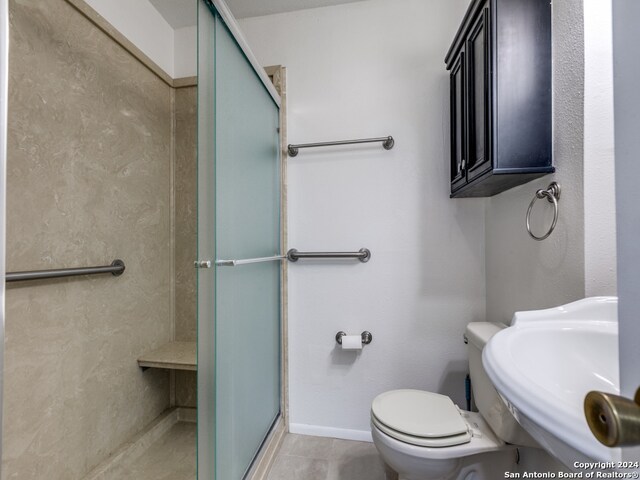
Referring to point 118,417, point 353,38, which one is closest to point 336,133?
point 353,38

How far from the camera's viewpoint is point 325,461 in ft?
4.98

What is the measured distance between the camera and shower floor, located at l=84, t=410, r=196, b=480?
145 centimetres

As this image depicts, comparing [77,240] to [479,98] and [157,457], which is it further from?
[479,98]

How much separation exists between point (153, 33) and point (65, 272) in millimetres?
1459

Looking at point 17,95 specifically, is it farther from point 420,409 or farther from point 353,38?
point 420,409

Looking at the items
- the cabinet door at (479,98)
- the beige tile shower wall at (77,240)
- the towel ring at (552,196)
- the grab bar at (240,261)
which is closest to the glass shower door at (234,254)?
the grab bar at (240,261)

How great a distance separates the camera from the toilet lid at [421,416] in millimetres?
1091

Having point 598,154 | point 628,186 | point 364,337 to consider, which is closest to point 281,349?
point 364,337

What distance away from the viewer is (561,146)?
38.4 inches

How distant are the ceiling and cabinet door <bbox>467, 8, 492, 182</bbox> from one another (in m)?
0.87

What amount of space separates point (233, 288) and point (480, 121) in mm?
1120

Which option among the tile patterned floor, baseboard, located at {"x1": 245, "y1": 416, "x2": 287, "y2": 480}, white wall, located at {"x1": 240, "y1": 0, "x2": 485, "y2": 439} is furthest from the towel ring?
baseboard, located at {"x1": 245, "y1": 416, "x2": 287, "y2": 480}

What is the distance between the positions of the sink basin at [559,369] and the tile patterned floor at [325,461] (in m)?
0.98

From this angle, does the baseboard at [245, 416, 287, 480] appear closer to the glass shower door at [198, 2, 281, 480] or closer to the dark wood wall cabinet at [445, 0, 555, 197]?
the glass shower door at [198, 2, 281, 480]
